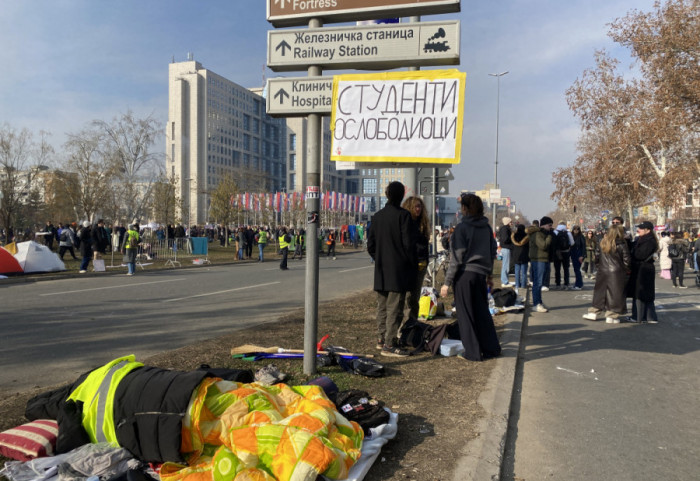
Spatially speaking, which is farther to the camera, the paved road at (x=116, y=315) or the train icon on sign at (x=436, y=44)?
the paved road at (x=116, y=315)

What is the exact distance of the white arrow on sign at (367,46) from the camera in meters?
4.43

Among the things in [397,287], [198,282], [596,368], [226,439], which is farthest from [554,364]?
[198,282]

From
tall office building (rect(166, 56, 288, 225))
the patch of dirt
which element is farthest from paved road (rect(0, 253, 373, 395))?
tall office building (rect(166, 56, 288, 225))

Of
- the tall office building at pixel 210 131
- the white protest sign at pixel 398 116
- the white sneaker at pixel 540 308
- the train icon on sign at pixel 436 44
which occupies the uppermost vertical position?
the tall office building at pixel 210 131

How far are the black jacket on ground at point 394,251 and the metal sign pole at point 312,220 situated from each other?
4.06 ft

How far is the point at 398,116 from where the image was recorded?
4.68 meters

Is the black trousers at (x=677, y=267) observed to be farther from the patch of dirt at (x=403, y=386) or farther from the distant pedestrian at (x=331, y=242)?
the distant pedestrian at (x=331, y=242)

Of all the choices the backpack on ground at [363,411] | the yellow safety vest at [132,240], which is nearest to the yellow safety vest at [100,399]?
the backpack on ground at [363,411]

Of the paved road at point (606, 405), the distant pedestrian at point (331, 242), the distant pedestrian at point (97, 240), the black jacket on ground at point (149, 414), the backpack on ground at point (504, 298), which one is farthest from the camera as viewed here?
the distant pedestrian at point (331, 242)

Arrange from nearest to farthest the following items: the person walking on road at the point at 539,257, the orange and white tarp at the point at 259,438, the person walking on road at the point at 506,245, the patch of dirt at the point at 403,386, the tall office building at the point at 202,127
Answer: the orange and white tarp at the point at 259,438 < the patch of dirt at the point at 403,386 < the person walking on road at the point at 539,257 < the person walking on road at the point at 506,245 < the tall office building at the point at 202,127

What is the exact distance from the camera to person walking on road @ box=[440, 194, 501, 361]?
5766mm

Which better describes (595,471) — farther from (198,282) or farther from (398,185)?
(198,282)

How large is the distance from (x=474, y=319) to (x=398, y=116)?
2.54 m

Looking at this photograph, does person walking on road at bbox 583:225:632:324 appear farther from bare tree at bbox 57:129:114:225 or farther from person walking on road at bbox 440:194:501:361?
bare tree at bbox 57:129:114:225
